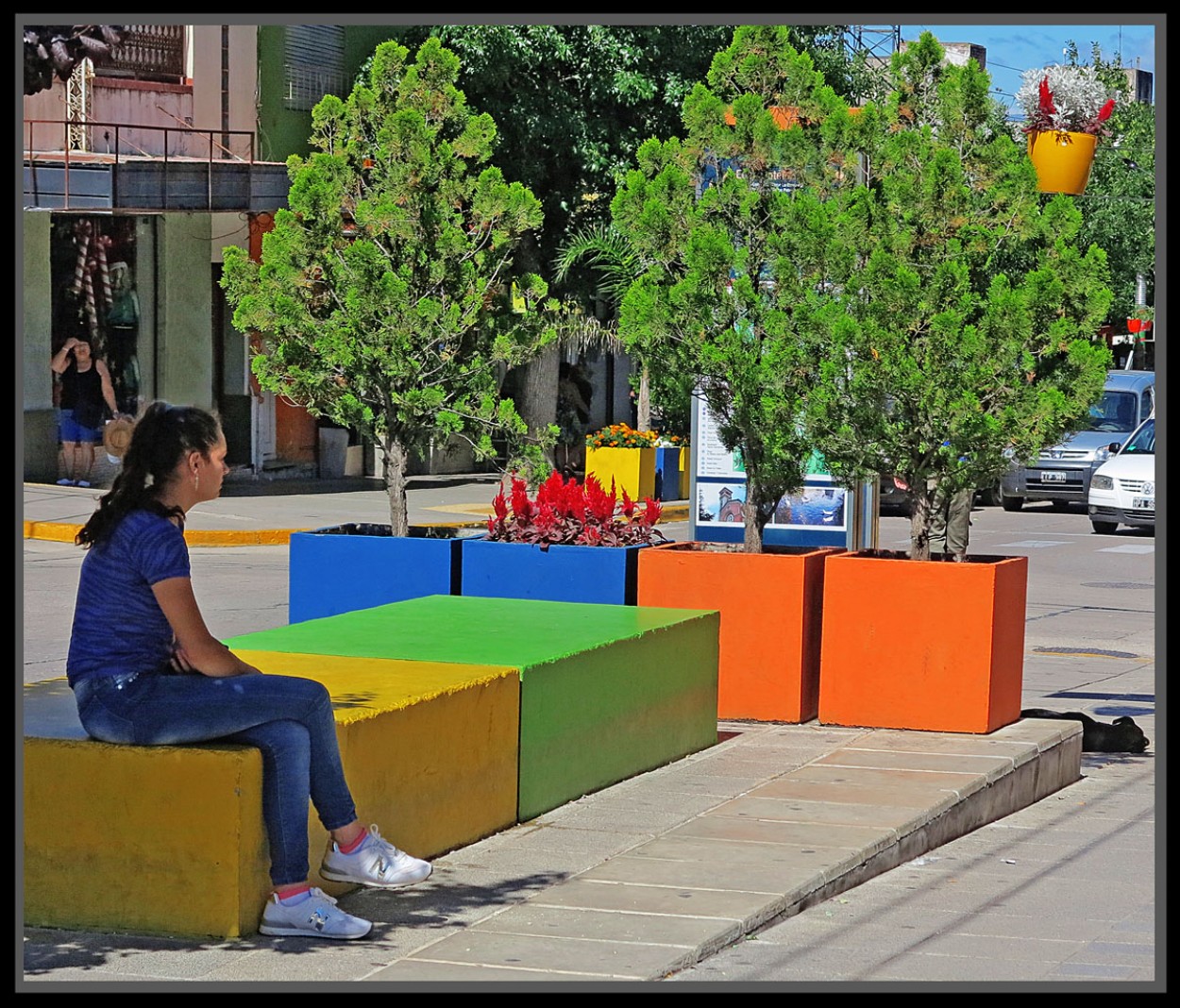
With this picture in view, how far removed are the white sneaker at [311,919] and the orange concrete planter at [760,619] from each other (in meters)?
4.03

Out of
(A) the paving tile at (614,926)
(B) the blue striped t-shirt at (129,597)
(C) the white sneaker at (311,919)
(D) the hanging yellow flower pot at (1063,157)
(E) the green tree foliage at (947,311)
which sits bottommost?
(A) the paving tile at (614,926)

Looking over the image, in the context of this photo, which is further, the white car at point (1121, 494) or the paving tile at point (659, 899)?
the white car at point (1121, 494)

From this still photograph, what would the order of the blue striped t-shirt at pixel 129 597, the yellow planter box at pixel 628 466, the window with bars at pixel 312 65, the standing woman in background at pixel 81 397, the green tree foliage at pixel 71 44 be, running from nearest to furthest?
1. the blue striped t-shirt at pixel 129 597
2. the green tree foliage at pixel 71 44
3. the standing woman in background at pixel 81 397
4. the yellow planter box at pixel 628 466
5. the window with bars at pixel 312 65

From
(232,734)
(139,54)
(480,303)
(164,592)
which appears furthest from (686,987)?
(139,54)

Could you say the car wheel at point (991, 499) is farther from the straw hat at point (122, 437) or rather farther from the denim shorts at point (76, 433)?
the straw hat at point (122, 437)

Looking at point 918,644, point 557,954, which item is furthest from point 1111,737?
point 557,954

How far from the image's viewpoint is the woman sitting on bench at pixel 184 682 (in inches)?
206

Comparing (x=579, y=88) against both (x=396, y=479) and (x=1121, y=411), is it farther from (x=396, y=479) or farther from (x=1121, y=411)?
(x=396, y=479)

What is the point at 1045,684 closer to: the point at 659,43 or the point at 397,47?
the point at 397,47

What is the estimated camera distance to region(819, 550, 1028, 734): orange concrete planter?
875cm

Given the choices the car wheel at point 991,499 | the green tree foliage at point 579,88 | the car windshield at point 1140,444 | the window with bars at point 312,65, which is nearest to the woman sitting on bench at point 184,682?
the green tree foliage at point 579,88

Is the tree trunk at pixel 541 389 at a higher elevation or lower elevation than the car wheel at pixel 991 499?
higher

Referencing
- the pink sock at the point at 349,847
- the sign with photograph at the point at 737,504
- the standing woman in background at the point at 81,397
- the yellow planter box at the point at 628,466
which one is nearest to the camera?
the pink sock at the point at 349,847

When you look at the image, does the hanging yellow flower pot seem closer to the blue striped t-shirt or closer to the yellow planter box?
the blue striped t-shirt
